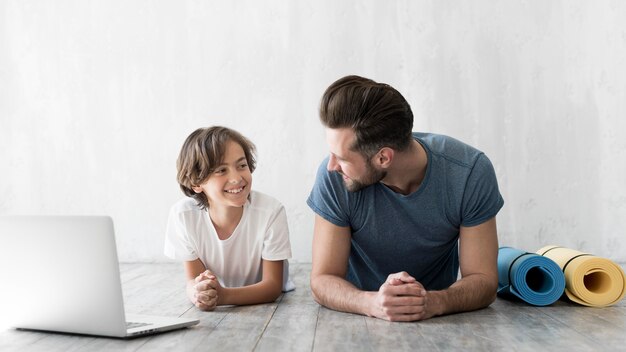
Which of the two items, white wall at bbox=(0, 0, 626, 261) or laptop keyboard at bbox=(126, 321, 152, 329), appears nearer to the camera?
laptop keyboard at bbox=(126, 321, 152, 329)

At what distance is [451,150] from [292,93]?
7.19ft

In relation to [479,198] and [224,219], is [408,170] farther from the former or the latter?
[224,219]

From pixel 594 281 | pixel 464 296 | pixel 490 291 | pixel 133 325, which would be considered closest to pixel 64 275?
pixel 133 325

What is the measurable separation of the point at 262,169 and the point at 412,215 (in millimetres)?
2211

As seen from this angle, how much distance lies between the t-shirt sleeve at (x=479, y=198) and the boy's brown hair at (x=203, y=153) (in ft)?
→ 2.99

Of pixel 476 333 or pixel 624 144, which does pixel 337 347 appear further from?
pixel 624 144

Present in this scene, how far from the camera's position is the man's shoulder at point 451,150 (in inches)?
100.0

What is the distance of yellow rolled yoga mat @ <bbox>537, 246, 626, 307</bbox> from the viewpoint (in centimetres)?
269

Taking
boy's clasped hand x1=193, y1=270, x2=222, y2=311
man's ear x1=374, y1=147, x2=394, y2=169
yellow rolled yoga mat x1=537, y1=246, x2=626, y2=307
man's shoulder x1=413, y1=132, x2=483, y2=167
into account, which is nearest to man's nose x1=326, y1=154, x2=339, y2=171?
man's ear x1=374, y1=147, x2=394, y2=169

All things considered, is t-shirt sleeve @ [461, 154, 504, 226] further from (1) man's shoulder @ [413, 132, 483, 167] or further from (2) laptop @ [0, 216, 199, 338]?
(2) laptop @ [0, 216, 199, 338]

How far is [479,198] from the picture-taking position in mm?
2494

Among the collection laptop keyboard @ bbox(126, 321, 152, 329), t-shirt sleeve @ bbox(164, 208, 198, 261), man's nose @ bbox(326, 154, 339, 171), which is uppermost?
man's nose @ bbox(326, 154, 339, 171)

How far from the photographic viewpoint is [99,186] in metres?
4.83

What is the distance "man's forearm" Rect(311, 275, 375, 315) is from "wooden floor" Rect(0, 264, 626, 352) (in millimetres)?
30
